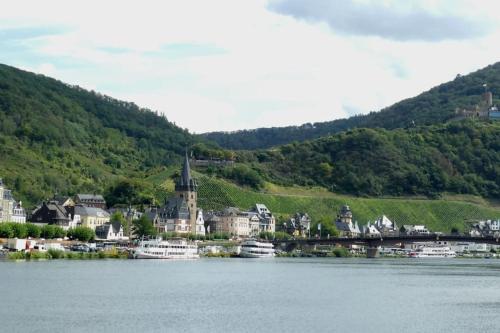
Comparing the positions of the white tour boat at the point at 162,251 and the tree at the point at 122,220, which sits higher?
the tree at the point at 122,220

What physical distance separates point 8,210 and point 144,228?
18563mm

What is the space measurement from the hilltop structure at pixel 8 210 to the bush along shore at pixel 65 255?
83.4 ft

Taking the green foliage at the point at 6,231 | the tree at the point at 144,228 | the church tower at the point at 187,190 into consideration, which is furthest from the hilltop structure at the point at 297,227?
the green foliage at the point at 6,231

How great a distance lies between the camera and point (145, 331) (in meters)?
56.1

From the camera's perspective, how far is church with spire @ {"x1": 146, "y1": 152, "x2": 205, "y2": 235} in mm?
177125

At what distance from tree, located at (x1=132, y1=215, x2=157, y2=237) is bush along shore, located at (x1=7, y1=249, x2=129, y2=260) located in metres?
22.4

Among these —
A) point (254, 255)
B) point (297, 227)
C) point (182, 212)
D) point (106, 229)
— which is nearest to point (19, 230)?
point (106, 229)

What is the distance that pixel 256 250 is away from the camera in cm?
15362

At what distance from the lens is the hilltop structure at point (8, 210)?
15112 cm

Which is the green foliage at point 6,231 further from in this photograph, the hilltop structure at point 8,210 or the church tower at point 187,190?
the church tower at point 187,190

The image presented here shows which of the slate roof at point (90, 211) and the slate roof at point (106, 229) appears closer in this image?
the slate roof at point (106, 229)

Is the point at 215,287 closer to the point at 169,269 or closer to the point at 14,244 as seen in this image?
the point at 169,269

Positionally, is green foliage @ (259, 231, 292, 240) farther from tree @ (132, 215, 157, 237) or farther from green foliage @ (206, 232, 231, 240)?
tree @ (132, 215, 157, 237)

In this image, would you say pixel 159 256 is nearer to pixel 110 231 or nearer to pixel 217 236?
pixel 110 231
